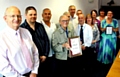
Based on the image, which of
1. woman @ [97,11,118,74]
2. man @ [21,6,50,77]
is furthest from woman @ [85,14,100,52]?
man @ [21,6,50,77]

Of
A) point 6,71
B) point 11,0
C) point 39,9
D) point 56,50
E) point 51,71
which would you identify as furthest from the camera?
point 39,9

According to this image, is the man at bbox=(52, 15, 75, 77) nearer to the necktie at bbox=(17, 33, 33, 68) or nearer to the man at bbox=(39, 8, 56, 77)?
the man at bbox=(39, 8, 56, 77)

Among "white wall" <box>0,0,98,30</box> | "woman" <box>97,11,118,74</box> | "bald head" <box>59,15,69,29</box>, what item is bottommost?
"woman" <box>97,11,118,74</box>

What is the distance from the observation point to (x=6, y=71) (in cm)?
167

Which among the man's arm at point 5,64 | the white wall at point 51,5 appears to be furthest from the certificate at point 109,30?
the man's arm at point 5,64

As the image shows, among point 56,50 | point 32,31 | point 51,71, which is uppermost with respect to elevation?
point 32,31

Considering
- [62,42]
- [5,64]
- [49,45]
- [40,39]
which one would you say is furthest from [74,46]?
[5,64]

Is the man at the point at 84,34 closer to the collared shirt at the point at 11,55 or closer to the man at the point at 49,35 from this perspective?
the man at the point at 49,35

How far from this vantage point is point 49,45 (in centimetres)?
270

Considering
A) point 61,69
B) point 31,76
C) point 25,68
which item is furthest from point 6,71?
point 61,69

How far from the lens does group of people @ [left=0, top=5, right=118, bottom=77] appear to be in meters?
1.69

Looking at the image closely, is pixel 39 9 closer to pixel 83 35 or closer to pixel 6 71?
pixel 83 35

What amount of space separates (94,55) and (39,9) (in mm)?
1884

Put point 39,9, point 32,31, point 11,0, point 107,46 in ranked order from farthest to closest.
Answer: point 107,46
point 39,9
point 11,0
point 32,31
